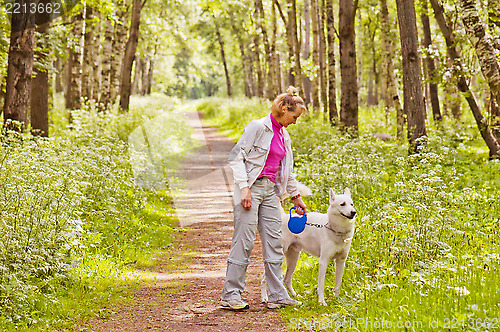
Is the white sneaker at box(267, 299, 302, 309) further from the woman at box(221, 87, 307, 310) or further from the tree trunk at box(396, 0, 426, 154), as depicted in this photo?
the tree trunk at box(396, 0, 426, 154)

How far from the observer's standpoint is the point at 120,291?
6.50 metres

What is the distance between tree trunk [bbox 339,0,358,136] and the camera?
15141 millimetres

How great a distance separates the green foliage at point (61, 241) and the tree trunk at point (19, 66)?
3.25 ft

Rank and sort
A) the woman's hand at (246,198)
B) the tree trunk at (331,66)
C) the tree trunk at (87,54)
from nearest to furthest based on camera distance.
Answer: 1. the woman's hand at (246,198)
2. the tree trunk at (331,66)
3. the tree trunk at (87,54)

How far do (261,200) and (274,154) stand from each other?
543mm

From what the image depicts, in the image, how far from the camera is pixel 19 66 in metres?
10.1

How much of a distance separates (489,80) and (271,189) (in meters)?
5.49

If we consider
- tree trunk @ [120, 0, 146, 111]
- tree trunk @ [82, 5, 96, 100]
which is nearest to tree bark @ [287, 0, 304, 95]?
tree trunk @ [120, 0, 146, 111]

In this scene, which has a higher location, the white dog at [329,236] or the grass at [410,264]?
the white dog at [329,236]

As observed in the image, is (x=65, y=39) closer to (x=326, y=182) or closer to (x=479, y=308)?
(x=326, y=182)

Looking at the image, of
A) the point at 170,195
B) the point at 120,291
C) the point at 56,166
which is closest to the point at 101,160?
the point at 56,166

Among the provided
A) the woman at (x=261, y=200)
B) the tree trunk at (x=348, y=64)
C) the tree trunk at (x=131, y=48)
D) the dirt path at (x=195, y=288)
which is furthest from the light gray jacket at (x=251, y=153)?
the tree trunk at (x=131, y=48)

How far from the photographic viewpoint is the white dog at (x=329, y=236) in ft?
18.3

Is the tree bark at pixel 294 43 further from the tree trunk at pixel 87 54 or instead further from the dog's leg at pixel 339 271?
the dog's leg at pixel 339 271
